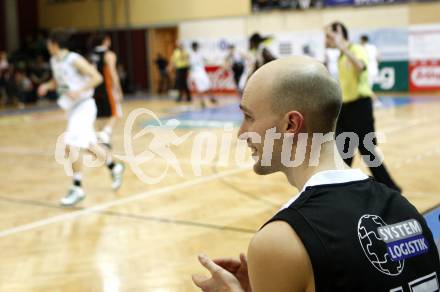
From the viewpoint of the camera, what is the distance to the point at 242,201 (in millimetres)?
6949

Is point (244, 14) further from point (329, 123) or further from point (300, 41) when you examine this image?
point (329, 123)

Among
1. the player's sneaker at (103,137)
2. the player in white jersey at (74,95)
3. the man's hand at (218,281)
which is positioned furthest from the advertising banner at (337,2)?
the man's hand at (218,281)

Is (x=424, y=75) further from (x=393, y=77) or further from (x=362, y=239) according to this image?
(x=362, y=239)

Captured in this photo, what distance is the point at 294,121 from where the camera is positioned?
1.69 meters

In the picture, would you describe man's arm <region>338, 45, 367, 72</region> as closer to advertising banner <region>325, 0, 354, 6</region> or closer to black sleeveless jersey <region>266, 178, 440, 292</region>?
black sleeveless jersey <region>266, 178, 440, 292</region>

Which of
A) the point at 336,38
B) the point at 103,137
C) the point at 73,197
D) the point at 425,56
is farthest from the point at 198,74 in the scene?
the point at 336,38

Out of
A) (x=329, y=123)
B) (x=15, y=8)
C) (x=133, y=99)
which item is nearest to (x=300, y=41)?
(x=133, y=99)

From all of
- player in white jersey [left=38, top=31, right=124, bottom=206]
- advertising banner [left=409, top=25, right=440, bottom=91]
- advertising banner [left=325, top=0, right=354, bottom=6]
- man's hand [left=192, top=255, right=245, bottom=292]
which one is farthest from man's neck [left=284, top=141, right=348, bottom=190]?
advertising banner [left=325, top=0, right=354, bottom=6]

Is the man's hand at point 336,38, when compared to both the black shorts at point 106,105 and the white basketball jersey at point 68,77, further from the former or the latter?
the black shorts at point 106,105

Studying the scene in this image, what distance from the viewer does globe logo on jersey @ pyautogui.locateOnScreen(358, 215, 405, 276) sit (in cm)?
159

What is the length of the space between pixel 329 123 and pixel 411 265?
0.44 meters

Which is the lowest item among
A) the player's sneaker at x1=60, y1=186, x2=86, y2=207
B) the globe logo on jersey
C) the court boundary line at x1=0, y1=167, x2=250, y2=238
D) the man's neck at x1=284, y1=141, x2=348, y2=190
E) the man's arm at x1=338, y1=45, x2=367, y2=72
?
the court boundary line at x1=0, y1=167, x2=250, y2=238

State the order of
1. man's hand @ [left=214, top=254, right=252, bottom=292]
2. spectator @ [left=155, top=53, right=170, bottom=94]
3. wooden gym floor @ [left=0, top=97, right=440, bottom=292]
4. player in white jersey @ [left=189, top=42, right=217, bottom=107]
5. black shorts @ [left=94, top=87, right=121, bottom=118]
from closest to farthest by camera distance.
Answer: man's hand @ [left=214, top=254, right=252, bottom=292]
wooden gym floor @ [left=0, top=97, right=440, bottom=292]
black shorts @ [left=94, top=87, right=121, bottom=118]
player in white jersey @ [left=189, top=42, right=217, bottom=107]
spectator @ [left=155, top=53, right=170, bottom=94]

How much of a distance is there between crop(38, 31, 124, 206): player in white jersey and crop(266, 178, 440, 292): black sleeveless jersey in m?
5.70
